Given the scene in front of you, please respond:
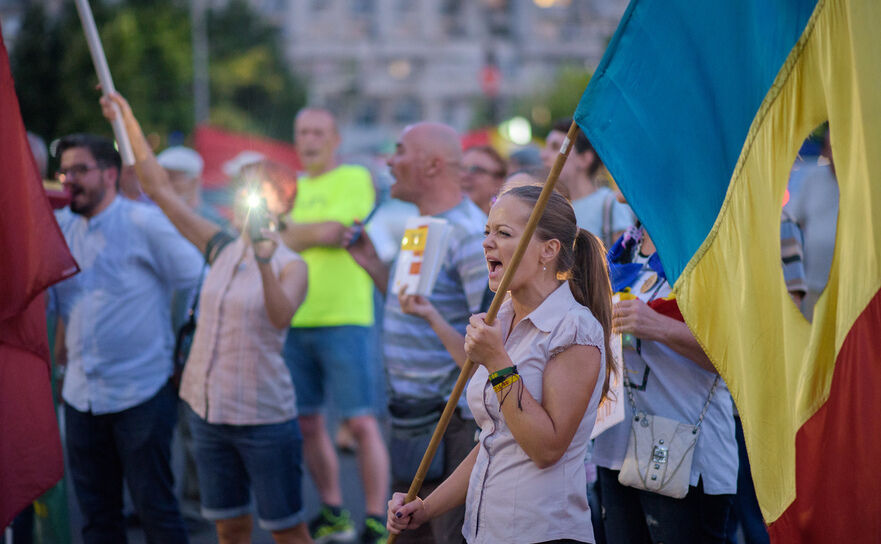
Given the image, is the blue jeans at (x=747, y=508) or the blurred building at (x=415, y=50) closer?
the blue jeans at (x=747, y=508)

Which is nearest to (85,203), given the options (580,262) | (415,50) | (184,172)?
(184,172)

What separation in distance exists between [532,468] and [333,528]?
350cm

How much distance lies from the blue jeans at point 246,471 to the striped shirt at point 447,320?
0.60 metres

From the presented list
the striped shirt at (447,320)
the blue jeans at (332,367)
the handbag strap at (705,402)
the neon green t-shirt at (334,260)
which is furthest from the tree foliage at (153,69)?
the handbag strap at (705,402)

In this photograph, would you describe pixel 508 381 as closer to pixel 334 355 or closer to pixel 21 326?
pixel 21 326

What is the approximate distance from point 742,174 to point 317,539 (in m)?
3.92

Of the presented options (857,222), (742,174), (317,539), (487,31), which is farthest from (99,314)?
(487,31)

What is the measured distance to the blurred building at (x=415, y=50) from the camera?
272 ft

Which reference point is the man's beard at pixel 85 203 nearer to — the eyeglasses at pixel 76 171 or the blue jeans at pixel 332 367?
the eyeglasses at pixel 76 171

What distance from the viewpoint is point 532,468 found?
2805 millimetres

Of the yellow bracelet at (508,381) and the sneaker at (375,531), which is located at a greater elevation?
the yellow bracelet at (508,381)

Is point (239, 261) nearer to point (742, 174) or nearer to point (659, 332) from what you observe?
point (659, 332)

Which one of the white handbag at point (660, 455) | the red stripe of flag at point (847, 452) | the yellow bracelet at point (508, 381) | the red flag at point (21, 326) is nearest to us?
the red stripe of flag at point (847, 452)

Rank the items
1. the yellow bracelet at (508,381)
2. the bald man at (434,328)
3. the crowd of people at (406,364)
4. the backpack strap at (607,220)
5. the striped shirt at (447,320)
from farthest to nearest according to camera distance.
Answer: the backpack strap at (607,220) < the striped shirt at (447,320) < the bald man at (434,328) < the crowd of people at (406,364) < the yellow bracelet at (508,381)
